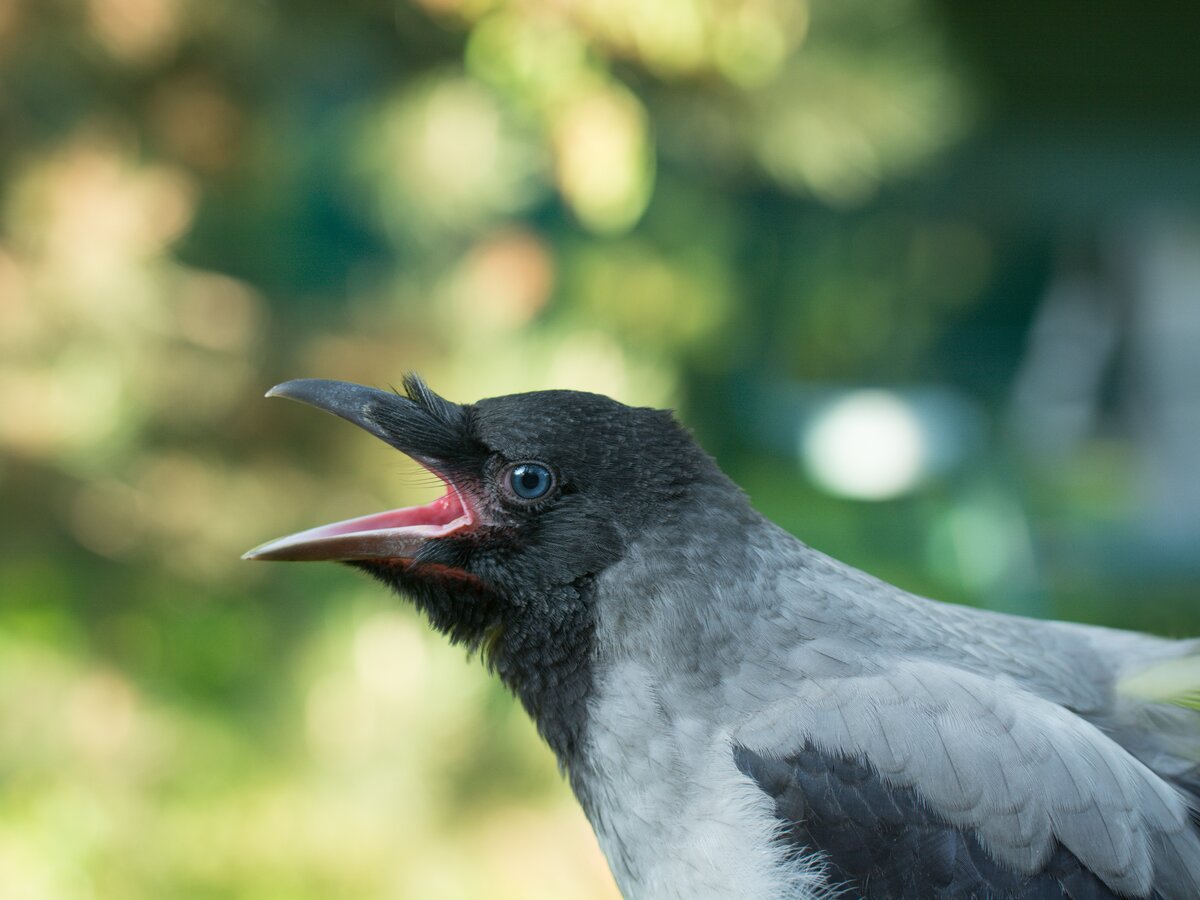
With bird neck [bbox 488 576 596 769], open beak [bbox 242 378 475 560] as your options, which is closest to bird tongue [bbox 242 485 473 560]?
open beak [bbox 242 378 475 560]

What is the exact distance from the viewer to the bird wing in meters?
1.14

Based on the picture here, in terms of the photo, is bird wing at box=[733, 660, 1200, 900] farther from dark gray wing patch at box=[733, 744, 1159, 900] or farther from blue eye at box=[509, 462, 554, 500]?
blue eye at box=[509, 462, 554, 500]

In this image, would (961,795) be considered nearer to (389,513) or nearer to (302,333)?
(389,513)

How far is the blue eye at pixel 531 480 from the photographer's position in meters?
1.35

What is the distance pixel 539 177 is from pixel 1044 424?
3761 mm

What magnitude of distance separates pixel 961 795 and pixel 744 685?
0.27m

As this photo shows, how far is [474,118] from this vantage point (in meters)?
2.47

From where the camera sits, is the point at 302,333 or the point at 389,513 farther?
the point at 302,333

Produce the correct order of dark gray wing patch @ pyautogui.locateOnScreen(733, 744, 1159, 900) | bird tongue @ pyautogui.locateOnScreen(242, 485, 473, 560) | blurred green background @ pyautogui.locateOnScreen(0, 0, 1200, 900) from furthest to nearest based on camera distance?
1. blurred green background @ pyautogui.locateOnScreen(0, 0, 1200, 900)
2. bird tongue @ pyautogui.locateOnScreen(242, 485, 473, 560)
3. dark gray wing patch @ pyautogui.locateOnScreen(733, 744, 1159, 900)

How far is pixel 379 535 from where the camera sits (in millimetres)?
1343

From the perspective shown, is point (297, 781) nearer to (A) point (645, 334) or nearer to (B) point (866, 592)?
(A) point (645, 334)

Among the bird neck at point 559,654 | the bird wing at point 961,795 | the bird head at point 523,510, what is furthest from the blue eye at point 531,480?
the bird wing at point 961,795

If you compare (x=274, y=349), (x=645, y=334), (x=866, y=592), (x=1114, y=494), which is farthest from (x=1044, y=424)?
(x=866, y=592)

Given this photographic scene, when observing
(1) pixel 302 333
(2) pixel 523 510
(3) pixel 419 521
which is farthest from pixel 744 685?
(1) pixel 302 333
